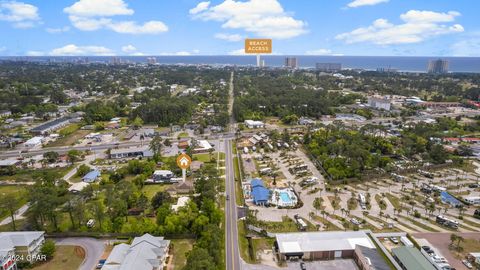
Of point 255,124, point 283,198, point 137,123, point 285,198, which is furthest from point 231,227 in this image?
point 137,123

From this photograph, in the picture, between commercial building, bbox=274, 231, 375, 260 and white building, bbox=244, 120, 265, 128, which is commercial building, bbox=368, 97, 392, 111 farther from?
commercial building, bbox=274, 231, 375, 260

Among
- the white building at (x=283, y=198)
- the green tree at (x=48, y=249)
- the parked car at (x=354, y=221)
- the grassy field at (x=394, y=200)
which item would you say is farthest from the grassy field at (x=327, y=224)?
the green tree at (x=48, y=249)

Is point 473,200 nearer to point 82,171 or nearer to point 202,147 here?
point 202,147

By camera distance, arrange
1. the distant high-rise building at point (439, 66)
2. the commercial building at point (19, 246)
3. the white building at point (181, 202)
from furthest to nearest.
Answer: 1. the distant high-rise building at point (439, 66)
2. the white building at point (181, 202)
3. the commercial building at point (19, 246)

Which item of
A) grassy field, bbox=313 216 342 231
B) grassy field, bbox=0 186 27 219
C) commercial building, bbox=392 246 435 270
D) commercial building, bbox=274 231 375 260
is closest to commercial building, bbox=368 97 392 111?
grassy field, bbox=313 216 342 231

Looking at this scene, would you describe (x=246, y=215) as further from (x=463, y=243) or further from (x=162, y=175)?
(x=463, y=243)

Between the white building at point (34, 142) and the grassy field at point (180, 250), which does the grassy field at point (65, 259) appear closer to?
the grassy field at point (180, 250)
